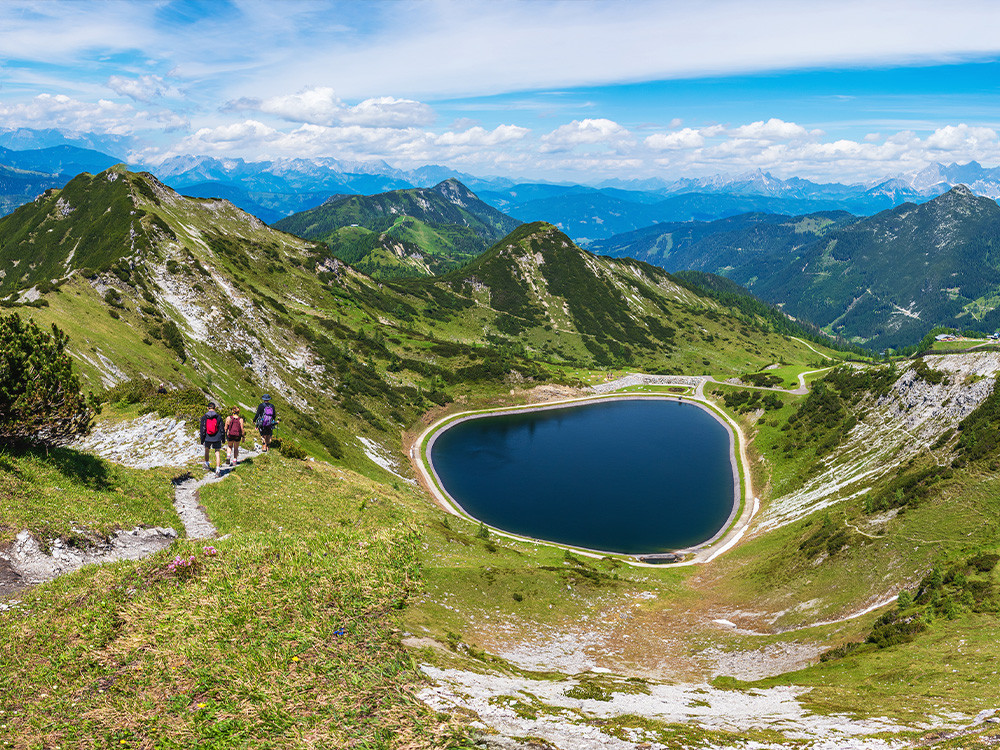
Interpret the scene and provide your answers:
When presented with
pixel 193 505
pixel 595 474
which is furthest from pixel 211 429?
pixel 595 474

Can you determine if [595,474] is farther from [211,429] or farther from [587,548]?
[211,429]

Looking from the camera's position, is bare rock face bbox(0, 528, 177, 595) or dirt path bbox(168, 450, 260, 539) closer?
bare rock face bbox(0, 528, 177, 595)

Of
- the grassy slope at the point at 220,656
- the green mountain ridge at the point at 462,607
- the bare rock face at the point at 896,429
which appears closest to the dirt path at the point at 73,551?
the green mountain ridge at the point at 462,607

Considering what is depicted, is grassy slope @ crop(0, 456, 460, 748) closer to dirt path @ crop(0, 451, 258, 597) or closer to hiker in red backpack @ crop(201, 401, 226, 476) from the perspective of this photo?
dirt path @ crop(0, 451, 258, 597)

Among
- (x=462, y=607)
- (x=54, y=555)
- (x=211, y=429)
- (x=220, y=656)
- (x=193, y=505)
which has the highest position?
(x=211, y=429)

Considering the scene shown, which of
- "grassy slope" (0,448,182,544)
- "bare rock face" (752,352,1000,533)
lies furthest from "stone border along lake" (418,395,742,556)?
"grassy slope" (0,448,182,544)

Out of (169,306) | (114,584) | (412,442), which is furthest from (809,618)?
(169,306)

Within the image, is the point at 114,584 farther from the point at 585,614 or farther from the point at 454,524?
the point at 454,524
